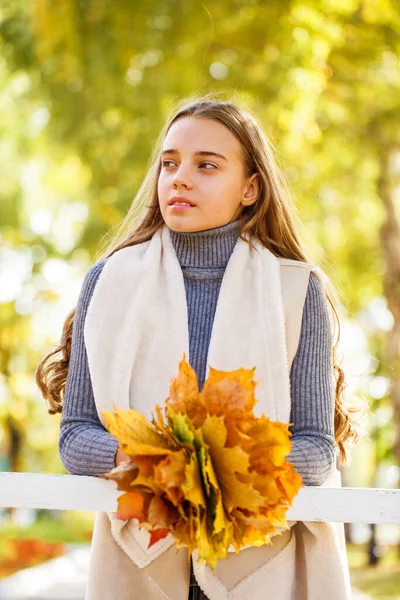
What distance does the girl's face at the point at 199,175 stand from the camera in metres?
2.32

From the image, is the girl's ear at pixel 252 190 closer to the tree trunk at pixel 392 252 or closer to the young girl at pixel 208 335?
the young girl at pixel 208 335

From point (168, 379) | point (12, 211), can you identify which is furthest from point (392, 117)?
point (12, 211)

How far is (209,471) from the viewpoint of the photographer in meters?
1.54

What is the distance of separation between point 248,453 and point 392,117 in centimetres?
743

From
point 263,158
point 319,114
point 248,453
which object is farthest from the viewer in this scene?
point 319,114

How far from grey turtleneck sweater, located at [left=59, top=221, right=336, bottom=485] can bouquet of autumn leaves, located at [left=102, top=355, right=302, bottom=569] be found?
38cm

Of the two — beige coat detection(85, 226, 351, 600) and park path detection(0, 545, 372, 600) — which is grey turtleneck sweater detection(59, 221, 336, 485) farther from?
park path detection(0, 545, 372, 600)

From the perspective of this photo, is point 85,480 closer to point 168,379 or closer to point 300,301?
point 168,379

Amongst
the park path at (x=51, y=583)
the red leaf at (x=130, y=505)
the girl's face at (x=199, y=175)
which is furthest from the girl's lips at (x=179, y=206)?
the park path at (x=51, y=583)

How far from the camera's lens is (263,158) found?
2545 mm

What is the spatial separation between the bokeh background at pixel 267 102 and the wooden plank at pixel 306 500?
0.82 meters

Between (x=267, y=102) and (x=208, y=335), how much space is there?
5.07m

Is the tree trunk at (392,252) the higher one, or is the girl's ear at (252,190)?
the tree trunk at (392,252)

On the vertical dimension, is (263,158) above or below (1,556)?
above
